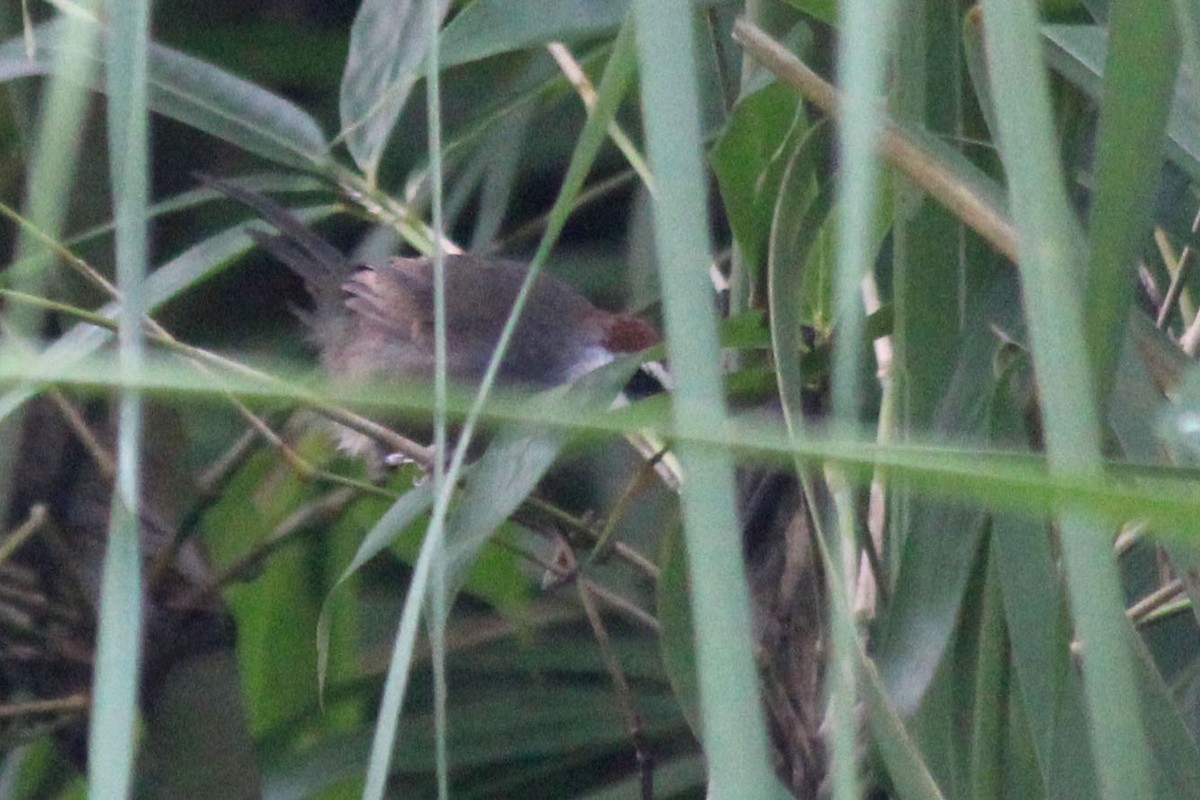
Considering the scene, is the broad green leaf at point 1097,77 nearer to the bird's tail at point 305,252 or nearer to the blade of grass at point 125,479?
the blade of grass at point 125,479

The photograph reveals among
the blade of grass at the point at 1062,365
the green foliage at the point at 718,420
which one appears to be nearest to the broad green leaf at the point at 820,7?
the green foliage at the point at 718,420

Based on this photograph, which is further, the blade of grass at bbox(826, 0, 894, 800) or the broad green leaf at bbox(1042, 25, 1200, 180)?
the broad green leaf at bbox(1042, 25, 1200, 180)

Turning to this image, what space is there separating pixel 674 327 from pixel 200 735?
1279mm

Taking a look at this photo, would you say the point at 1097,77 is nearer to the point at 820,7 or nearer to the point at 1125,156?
the point at 820,7

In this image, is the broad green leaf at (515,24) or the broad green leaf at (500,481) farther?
the broad green leaf at (515,24)

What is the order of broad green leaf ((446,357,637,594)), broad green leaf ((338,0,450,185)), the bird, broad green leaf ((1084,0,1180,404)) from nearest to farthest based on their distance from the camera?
broad green leaf ((1084,0,1180,404)) < broad green leaf ((446,357,637,594)) < broad green leaf ((338,0,450,185)) < the bird

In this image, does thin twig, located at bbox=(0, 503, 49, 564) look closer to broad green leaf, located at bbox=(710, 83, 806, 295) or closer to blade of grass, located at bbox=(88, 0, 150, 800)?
broad green leaf, located at bbox=(710, 83, 806, 295)

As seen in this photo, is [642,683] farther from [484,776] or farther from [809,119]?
[809,119]

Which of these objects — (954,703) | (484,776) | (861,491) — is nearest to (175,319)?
(484,776)

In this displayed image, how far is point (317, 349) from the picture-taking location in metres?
2.58

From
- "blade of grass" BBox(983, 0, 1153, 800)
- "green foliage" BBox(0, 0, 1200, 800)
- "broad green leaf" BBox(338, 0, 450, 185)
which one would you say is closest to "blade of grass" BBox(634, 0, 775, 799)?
"green foliage" BBox(0, 0, 1200, 800)

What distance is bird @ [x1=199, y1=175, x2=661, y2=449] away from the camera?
2.28 meters

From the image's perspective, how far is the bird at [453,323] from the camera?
228cm

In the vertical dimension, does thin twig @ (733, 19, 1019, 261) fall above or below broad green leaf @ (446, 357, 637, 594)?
above
